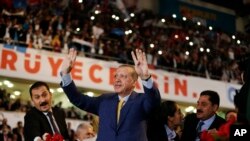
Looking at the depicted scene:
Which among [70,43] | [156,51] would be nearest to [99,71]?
[70,43]

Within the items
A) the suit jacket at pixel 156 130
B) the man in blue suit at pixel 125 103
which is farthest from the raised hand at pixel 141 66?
the suit jacket at pixel 156 130

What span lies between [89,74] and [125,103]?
31.4 feet

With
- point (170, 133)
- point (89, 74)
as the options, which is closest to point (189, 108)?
point (89, 74)

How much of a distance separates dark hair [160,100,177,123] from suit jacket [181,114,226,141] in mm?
118

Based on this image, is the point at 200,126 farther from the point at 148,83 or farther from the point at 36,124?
the point at 36,124

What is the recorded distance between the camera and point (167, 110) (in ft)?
10.6

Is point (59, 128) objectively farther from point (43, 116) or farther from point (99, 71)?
point (99, 71)

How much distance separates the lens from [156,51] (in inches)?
552

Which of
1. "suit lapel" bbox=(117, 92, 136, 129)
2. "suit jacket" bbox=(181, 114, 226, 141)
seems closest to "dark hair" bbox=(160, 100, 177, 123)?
"suit jacket" bbox=(181, 114, 226, 141)

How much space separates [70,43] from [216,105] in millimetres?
9325

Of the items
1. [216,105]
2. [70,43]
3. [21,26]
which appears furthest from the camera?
[70,43]

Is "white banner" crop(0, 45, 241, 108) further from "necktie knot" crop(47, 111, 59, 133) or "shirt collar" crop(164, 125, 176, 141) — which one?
"shirt collar" crop(164, 125, 176, 141)

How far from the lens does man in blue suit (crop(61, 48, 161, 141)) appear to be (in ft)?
9.27

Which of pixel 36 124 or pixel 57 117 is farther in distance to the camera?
pixel 57 117
